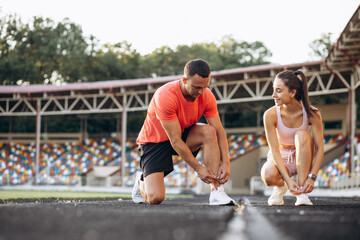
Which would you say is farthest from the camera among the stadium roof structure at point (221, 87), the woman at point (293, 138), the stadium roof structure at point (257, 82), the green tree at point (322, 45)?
the green tree at point (322, 45)

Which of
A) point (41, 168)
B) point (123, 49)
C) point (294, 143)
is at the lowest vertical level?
point (41, 168)

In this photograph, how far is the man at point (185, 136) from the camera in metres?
4.58

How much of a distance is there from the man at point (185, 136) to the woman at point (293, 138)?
1.71 feet

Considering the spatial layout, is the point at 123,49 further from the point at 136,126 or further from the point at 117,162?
the point at 117,162

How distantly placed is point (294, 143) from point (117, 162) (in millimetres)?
23422

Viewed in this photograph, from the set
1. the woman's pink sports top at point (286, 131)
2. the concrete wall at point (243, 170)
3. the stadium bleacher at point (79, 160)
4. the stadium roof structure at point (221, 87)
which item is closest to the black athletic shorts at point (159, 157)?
the woman's pink sports top at point (286, 131)

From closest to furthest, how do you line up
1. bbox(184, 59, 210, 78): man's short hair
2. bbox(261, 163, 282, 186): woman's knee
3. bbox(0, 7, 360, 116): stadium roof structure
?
1. bbox(184, 59, 210, 78): man's short hair
2. bbox(261, 163, 282, 186): woman's knee
3. bbox(0, 7, 360, 116): stadium roof structure

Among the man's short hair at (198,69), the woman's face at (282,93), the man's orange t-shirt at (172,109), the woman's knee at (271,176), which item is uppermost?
the man's short hair at (198,69)

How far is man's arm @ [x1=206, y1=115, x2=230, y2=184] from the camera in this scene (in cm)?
473

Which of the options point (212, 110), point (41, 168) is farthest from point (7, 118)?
point (212, 110)

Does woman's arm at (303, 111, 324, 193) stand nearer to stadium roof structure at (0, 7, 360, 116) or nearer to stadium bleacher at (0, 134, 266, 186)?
stadium roof structure at (0, 7, 360, 116)

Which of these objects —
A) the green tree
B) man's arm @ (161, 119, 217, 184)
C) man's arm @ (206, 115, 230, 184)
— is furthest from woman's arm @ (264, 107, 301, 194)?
the green tree

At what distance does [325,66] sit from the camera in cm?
1972

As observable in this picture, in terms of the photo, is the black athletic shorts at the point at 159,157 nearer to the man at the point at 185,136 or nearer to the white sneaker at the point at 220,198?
the man at the point at 185,136
